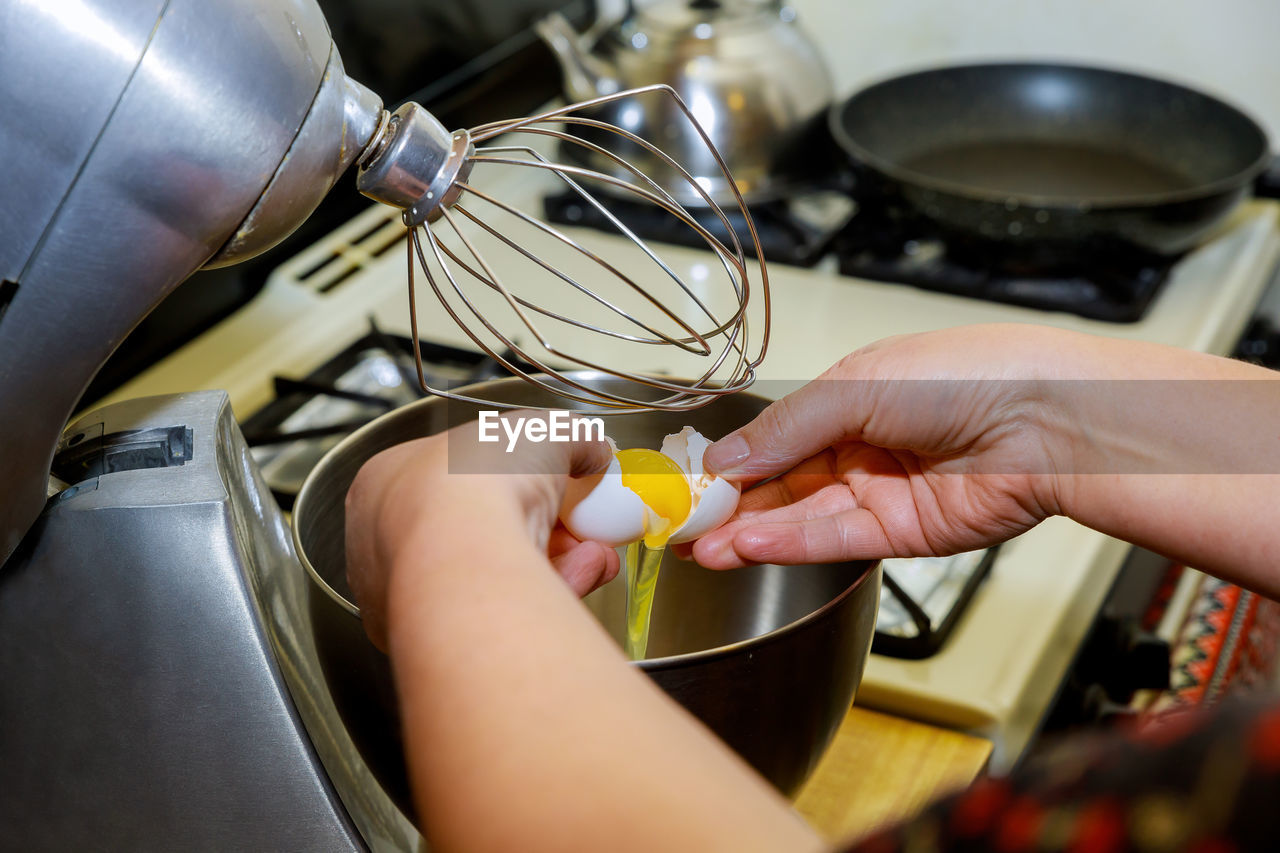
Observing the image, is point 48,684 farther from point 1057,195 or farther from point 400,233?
point 1057,195

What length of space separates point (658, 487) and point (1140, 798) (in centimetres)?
40

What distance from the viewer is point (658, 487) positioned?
0.59m

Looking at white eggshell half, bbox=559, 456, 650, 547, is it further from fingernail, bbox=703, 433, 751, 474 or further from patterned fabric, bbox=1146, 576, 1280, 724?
patterned fabric, bbox=1146, 576, 1280, 724

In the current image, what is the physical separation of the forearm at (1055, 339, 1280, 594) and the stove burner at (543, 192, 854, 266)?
57 centimetres

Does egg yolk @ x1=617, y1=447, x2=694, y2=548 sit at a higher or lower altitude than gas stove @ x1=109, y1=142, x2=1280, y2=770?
higher

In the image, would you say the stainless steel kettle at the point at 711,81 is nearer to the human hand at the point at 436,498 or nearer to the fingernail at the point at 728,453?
the fingernail at the point at 728,453

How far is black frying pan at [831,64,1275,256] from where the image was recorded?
1.11 meters

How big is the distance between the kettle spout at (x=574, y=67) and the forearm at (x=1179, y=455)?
0.69 metres

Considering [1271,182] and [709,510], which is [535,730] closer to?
[709,510]

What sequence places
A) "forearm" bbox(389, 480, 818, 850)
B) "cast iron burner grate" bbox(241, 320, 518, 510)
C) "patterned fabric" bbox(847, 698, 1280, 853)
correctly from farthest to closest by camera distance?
1. "cast iron burner grate" bbox(241, 320, 518, 510)
2. "forearm" bbox(389, 480, 818, 850)
3. "patterned fabric" bbox(847, 698, 1280, 853)

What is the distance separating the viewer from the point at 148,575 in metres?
0.46

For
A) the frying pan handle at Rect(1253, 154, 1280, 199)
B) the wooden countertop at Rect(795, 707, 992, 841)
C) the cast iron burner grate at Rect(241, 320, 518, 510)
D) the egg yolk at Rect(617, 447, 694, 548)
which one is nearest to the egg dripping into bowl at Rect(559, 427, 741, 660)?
the egg yolk at Rect(617, 447, 694, 548)

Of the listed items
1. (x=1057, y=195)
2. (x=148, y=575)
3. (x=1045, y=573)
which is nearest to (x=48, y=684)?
(x=148, y=575)

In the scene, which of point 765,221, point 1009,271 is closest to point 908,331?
point 1009,271
